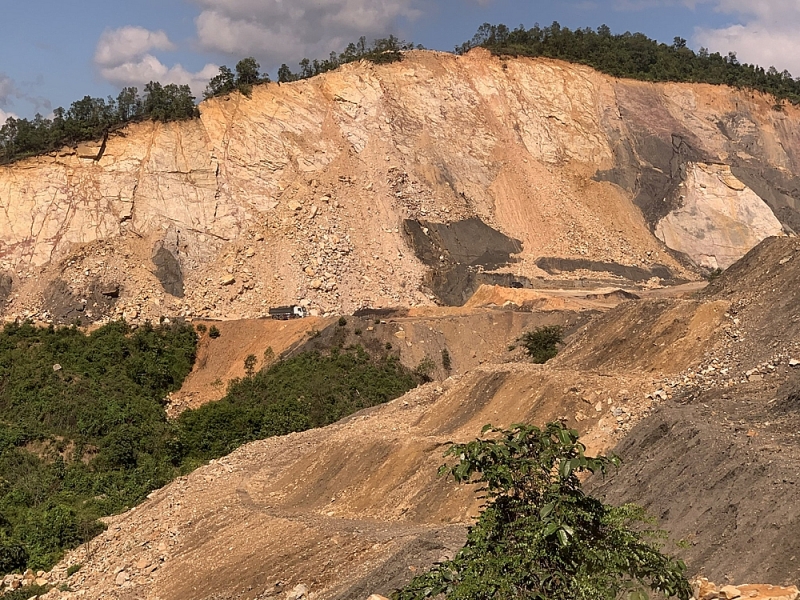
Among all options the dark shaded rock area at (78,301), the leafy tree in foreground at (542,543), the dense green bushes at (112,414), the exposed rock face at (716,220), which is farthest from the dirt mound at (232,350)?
the leafy tree in foreground at (542,543)

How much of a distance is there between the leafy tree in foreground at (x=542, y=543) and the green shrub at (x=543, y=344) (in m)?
19.8

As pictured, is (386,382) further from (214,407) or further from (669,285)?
(669,285)

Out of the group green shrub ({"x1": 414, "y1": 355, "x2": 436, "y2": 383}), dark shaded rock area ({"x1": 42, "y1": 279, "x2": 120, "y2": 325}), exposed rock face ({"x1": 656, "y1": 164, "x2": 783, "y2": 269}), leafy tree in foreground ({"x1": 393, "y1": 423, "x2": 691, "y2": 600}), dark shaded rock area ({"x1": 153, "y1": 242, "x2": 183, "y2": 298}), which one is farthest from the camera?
exposed rock face ({"x1": 656, "y1": 164, "x2": 783, "y2": 269})

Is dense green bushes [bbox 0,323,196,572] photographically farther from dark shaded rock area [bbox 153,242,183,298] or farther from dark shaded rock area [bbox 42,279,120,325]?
dark shaded rock area [bbox 153,242,183,298]

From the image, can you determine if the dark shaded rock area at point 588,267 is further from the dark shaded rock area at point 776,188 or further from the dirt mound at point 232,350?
the dirt mound at point 232,350

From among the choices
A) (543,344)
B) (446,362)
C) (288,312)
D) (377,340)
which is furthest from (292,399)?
(543,344)

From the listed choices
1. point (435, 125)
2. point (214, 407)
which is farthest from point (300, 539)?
point (435, 125)

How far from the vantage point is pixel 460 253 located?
4769cm

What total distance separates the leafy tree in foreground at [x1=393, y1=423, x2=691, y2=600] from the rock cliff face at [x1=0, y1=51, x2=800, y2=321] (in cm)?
3506

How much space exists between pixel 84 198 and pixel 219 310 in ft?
32.8

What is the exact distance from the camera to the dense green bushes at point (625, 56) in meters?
60.4

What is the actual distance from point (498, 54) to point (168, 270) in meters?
26.6

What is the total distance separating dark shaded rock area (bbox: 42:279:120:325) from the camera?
1649 inches

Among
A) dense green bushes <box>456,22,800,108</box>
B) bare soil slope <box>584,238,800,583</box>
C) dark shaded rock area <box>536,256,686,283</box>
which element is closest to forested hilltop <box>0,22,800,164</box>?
dense green bushes <box>456,22,800,108</box>
